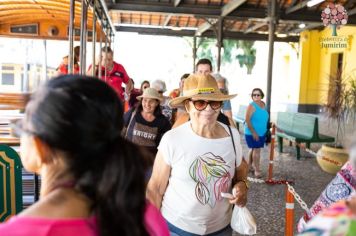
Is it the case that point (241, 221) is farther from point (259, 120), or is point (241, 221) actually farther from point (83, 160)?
point (259, 120)

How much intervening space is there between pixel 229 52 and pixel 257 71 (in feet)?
22.9

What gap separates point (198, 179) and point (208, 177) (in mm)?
58

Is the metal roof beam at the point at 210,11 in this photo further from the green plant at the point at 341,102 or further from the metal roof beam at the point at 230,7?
the green plant at the point at 341,102

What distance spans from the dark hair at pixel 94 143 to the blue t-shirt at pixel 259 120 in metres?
6.27

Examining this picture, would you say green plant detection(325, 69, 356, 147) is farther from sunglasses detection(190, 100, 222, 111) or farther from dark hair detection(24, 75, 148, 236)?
dark hair detection(24, 75, 148, 236)

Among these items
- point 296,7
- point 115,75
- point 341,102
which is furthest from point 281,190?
point 296,7

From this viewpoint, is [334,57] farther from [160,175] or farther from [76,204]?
[76,204]

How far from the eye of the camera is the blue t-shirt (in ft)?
23.5

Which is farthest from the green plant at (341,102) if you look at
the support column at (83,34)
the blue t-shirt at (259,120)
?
the support column at (83,34)

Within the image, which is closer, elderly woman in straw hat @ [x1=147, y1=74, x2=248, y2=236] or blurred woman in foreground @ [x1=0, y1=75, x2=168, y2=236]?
blurred woman in foreground @ [x1=0, y1=75, x2=168, y2=236]

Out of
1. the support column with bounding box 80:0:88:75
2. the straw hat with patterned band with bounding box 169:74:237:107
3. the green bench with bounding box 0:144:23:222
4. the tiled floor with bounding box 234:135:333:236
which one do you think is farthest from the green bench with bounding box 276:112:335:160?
the green bench with bounding box 0:144:23:222

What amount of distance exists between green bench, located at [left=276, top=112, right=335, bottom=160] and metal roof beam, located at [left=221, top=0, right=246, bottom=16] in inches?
131

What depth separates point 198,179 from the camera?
7.45ft

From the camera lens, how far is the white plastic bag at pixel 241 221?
7.70ft
